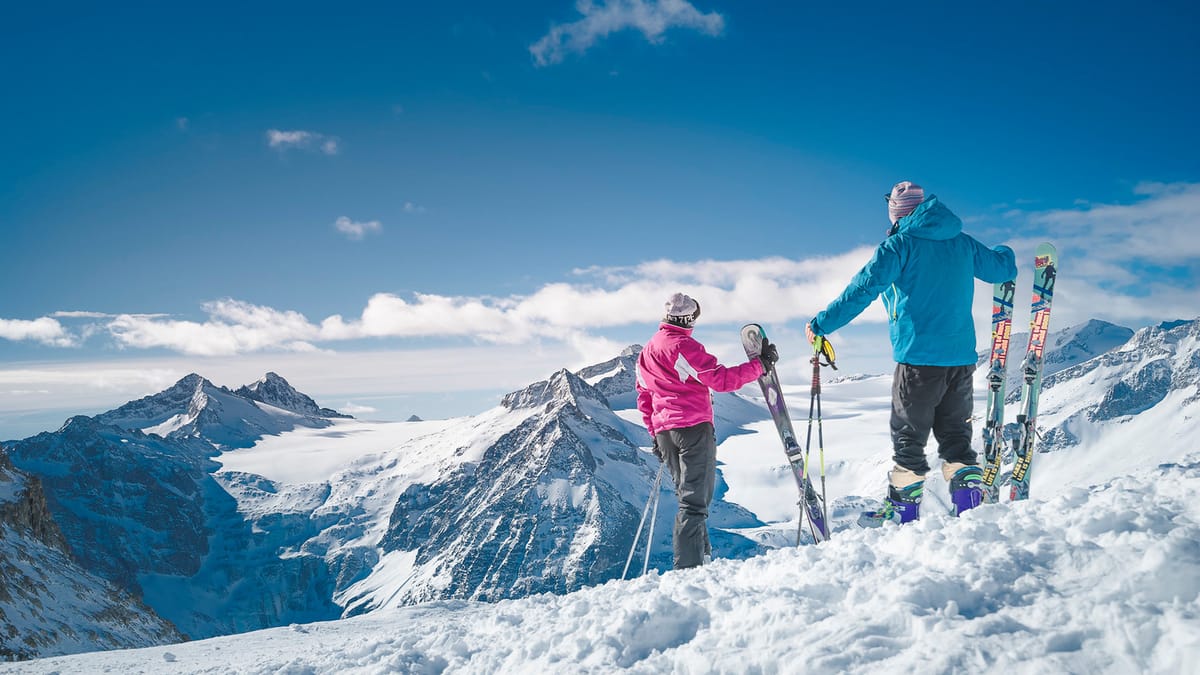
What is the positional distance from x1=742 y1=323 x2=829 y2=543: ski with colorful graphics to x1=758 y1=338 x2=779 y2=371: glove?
6 cm

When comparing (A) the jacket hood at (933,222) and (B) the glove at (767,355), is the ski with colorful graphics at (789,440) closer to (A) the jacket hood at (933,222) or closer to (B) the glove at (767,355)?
(B) the glove at (767,355)

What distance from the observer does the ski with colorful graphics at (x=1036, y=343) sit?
980 cm

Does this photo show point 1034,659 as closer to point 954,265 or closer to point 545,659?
point 545,659

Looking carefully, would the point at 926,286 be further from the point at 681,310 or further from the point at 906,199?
the point at 681,310

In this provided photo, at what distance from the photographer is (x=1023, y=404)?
33.5 feet

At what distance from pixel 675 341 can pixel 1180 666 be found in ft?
16.6

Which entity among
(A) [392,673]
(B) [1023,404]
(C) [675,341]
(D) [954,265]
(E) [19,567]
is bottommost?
(E) [19,567]

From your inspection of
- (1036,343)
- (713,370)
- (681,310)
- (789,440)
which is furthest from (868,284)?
(1036,343)

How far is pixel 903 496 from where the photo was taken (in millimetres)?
6898

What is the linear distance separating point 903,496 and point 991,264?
8.60 ft

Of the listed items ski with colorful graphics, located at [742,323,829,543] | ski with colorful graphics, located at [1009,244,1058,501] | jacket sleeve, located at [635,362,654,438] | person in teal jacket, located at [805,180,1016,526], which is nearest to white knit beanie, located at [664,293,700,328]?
ski with colorful graphics, located at [742,323,829,543]

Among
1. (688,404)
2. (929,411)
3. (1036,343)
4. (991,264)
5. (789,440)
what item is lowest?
(789,440)

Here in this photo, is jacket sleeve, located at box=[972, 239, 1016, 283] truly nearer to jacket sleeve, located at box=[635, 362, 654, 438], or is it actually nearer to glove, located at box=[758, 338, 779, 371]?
glove, located at box=[758, 338, 779, 371]

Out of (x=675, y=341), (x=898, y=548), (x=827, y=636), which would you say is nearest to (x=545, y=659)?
(x=827, y=636)
